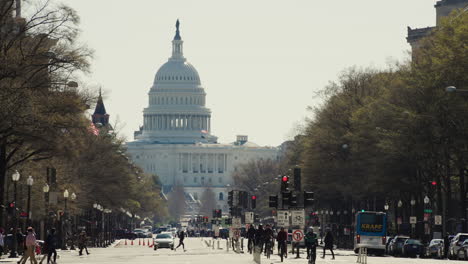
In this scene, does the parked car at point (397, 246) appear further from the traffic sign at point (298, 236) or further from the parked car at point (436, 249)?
the traffic sign at point (298, 236)

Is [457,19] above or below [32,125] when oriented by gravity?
above

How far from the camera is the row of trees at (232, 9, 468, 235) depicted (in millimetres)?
79000

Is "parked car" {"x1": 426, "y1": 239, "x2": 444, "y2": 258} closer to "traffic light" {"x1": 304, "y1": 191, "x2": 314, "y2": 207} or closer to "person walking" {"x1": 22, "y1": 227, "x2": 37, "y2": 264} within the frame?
"traffic light" {"x1": 304, "y1": 191, "x2": 314, "y2": 207}

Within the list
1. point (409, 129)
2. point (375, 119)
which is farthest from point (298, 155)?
point (409, 129)

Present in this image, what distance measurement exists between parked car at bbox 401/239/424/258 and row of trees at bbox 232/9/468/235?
3626 millimetres

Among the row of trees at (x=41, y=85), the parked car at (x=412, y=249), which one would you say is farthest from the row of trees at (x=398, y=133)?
the row of trees at (x=41, y=85)

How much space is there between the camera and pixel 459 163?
7925cm

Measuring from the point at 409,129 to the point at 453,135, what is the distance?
20.1 feet

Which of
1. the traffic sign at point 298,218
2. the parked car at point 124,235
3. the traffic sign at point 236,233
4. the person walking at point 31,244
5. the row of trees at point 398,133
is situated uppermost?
the row of trees at point 398,133

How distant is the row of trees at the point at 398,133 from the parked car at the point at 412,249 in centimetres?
363

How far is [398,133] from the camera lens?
89188mm

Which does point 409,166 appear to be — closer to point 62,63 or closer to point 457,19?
point 457,19

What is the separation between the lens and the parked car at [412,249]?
8506cm

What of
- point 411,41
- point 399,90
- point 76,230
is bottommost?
point 76,230
